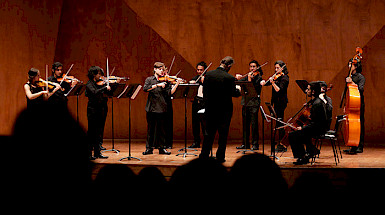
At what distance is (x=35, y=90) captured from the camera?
572 centimetres

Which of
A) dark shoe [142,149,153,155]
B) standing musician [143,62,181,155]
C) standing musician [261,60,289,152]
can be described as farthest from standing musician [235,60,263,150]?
dark shoe [142,149,153,155]

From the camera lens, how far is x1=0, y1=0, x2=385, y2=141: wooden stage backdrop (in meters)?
7.41

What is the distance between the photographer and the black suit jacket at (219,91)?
498cm

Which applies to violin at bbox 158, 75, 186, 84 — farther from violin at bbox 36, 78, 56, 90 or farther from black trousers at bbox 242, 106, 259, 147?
violin at bbox 36, 78, 56, 90

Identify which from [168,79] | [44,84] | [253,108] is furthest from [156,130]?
[44,84]

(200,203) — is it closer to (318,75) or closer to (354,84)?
(354,84)

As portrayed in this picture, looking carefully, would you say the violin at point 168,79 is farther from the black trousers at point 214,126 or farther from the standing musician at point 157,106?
the black trousers at point 214,126

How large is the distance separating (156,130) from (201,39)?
267 centimetres

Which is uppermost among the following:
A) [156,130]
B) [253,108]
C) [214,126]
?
[253,108]

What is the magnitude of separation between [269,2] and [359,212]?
5313 mm

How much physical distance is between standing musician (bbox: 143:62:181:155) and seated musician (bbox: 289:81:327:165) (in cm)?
190

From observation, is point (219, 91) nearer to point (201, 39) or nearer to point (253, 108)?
point (253, 108)

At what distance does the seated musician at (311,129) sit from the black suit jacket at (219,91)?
946mm

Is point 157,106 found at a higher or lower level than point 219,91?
lower
